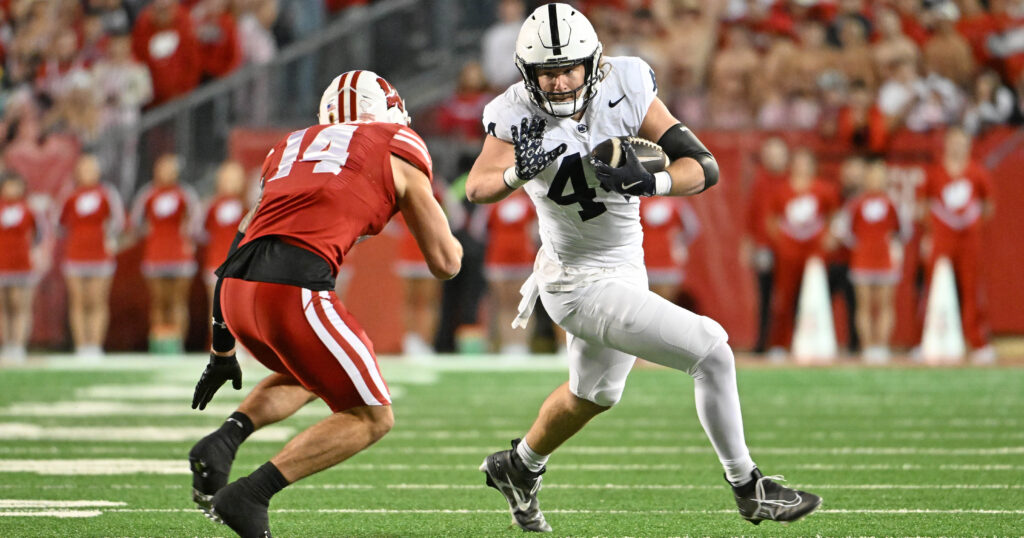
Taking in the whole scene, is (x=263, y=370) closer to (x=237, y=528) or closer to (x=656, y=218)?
(x=656, y=218)

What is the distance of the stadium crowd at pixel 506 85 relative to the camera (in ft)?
37.3

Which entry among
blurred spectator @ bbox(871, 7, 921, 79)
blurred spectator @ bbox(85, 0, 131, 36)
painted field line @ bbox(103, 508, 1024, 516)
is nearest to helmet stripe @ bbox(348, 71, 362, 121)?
painted field line @ bbox(103, 508, 1024, 516)

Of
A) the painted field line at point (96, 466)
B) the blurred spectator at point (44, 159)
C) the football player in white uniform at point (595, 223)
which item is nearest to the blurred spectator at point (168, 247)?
the blurred spectator at point (44, 159)

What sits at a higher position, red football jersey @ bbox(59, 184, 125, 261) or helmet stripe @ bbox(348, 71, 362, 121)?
helmet stripe @ bbox(348, 71, 362, 121)

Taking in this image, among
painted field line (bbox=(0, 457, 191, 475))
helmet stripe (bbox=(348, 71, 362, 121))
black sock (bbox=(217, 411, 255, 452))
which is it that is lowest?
painted field line (bbox=(0, 457, 191, 475))

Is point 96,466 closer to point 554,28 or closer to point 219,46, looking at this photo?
point 554,28

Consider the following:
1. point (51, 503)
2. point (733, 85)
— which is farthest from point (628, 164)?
point (733, 85)

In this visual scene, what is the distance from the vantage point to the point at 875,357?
1105cm

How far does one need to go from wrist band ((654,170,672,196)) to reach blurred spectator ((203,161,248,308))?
7658 millimetres

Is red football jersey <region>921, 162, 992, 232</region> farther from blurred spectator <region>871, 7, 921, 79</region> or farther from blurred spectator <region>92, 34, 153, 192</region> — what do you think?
blurred spectator <region>92, 34, 153, 192</region>

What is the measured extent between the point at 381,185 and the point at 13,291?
8673mm

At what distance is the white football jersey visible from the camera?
4113mm

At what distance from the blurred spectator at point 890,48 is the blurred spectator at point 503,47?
10.1 feet

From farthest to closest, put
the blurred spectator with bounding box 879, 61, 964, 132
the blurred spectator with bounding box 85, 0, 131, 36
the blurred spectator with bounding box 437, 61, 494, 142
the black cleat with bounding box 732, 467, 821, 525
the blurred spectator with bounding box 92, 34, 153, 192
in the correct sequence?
1. the blurred spectator with bounding box 85, 0, 131, 36
2. the blurred spectator with bounding box 92, 34, 153, 192
3. the blurred spectator with bounding box 879, 61, 964, 132
4. the blurred spectator with bounding box 437, 61, 494, 142
5. the black cleat with bounding box 732, 467, 821, 525
